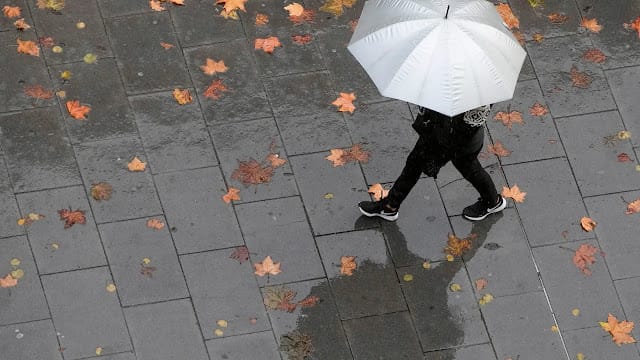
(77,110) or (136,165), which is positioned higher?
(77,110)

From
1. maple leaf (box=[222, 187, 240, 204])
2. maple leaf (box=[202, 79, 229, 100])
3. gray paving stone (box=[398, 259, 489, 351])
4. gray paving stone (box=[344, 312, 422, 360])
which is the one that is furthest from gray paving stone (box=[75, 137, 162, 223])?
gray paving stone (box=[398, 259, 489, 351])

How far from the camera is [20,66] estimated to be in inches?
327

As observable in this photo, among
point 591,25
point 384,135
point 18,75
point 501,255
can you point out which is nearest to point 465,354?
point 501,255

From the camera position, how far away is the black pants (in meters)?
7.14

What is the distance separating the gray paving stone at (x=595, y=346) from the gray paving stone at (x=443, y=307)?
23.4 inches

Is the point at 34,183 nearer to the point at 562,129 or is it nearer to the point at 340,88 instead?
the point at 340,88

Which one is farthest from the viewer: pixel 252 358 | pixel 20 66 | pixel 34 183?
pixel 20 66

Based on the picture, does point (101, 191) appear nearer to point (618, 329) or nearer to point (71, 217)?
point (71, 217)

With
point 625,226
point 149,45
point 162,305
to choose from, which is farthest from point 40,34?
point 625,226

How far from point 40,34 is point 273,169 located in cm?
226

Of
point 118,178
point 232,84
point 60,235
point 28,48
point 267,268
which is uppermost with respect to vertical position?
point 28,48

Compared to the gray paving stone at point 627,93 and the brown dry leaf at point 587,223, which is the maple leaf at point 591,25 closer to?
the gray paving stone at point 627,93

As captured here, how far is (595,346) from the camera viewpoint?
7.27m

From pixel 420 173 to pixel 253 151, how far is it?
4.58 feet
